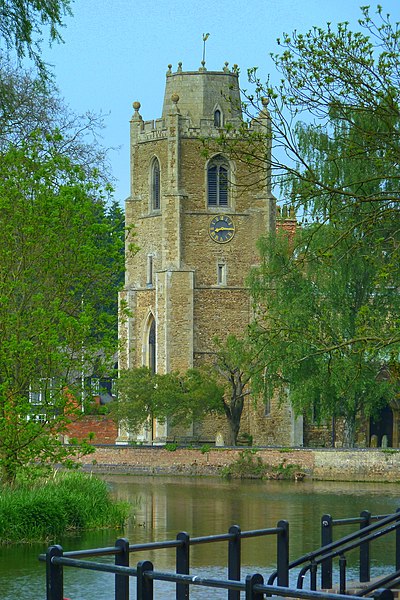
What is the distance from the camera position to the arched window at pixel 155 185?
66.8 m

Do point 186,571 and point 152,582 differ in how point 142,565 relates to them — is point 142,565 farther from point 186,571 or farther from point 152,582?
point 186,571

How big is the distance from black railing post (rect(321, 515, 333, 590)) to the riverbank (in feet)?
105

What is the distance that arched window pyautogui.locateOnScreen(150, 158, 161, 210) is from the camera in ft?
219

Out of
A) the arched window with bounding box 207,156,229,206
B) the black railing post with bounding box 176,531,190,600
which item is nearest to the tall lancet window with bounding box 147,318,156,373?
the arched window with bounding box 207,156,229,206

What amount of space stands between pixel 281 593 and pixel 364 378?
4021cm

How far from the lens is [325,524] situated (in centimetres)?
1408

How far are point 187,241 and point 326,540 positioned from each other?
168 feet

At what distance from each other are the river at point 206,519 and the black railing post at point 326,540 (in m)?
3.30

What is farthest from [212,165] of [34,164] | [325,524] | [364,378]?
[325,524]

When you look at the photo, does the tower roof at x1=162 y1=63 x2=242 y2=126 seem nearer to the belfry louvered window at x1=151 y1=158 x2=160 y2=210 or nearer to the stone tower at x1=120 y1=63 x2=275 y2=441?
the stone tower at x1=120 y1=63 x2=275 y2=441

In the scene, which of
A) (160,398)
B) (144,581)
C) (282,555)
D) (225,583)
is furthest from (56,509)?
(160,398)

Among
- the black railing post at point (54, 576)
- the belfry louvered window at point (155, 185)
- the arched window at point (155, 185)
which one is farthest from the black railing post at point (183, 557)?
the belfry louvered window at point (155, 185)

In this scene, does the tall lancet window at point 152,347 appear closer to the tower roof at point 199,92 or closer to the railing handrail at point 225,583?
the tower roof at point 199,92

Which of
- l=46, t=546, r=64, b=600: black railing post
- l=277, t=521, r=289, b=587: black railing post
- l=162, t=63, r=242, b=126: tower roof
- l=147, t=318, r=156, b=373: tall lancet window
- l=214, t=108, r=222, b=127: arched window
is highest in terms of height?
l=162, t=63, r=242, b=126: tower roof
